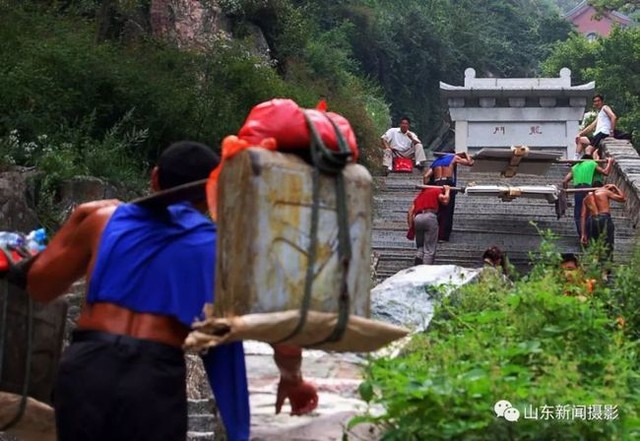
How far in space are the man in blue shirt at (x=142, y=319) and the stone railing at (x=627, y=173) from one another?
45.4 ft

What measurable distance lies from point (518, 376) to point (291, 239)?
1778mm

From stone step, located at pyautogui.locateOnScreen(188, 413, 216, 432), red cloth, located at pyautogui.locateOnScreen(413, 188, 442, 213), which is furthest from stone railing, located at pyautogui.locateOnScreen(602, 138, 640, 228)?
stone step, located at pyautogui.locateOnScreen(188, 413, 216, 432)

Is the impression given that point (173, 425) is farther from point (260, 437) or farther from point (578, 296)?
point (578, 296)

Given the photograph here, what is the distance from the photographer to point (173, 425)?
4.02 metres

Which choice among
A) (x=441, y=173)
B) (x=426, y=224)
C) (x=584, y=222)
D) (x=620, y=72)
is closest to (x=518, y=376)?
(x=426, y=224)

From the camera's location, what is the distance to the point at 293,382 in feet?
14.9

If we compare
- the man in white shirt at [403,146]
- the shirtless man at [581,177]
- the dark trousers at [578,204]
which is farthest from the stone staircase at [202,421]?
the man in white shirt at [403,146]

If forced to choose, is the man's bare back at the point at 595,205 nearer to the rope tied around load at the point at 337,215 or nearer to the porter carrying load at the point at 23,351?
the porter carrying load at the point at 23,351

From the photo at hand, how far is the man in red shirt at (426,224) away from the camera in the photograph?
14477mm

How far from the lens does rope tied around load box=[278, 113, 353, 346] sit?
3715 mm

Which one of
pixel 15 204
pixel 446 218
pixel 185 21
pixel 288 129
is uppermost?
pixel 185 21

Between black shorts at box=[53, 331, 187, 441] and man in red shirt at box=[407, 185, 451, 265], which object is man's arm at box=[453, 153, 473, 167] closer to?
man in red shirt at box=[407, 185, 451, 265]

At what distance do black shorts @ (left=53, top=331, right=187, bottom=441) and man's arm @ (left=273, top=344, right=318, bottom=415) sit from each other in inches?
17.0

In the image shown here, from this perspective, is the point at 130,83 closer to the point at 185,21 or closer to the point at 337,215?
the point at 185,21
